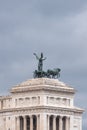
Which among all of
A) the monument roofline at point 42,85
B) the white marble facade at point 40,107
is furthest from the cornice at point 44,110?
the monument roofline at point 42,85

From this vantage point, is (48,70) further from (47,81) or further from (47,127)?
(47,127)

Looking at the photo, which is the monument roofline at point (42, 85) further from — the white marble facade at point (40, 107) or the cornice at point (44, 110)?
the cornice at point (44, 110)

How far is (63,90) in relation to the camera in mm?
143125

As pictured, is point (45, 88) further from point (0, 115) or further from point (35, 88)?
point (0, 115)

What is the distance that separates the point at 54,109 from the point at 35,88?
5241 millimetres

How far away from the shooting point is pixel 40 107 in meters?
139

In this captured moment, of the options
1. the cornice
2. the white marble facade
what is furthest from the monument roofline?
the cornice

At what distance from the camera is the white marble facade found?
14000 centimetres

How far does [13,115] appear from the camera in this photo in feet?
472

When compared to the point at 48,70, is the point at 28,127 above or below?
below

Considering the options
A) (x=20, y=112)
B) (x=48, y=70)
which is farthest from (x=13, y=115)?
(x=48, y=70)

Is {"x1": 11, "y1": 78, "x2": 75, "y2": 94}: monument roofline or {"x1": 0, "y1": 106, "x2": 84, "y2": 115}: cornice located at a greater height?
{"x1": 11, "y1": 78, "x2": 75, "y2": 94}: monument roofline

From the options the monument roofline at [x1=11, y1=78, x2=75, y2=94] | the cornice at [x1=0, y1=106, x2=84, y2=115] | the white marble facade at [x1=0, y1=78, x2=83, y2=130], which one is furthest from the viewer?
the monument roofline at [x1=11, y1=78, x2=75, y2=94]

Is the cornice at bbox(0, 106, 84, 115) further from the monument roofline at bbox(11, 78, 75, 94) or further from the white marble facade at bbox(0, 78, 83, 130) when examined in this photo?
the monument roofline at bbox(11, 78, 75, 94)
